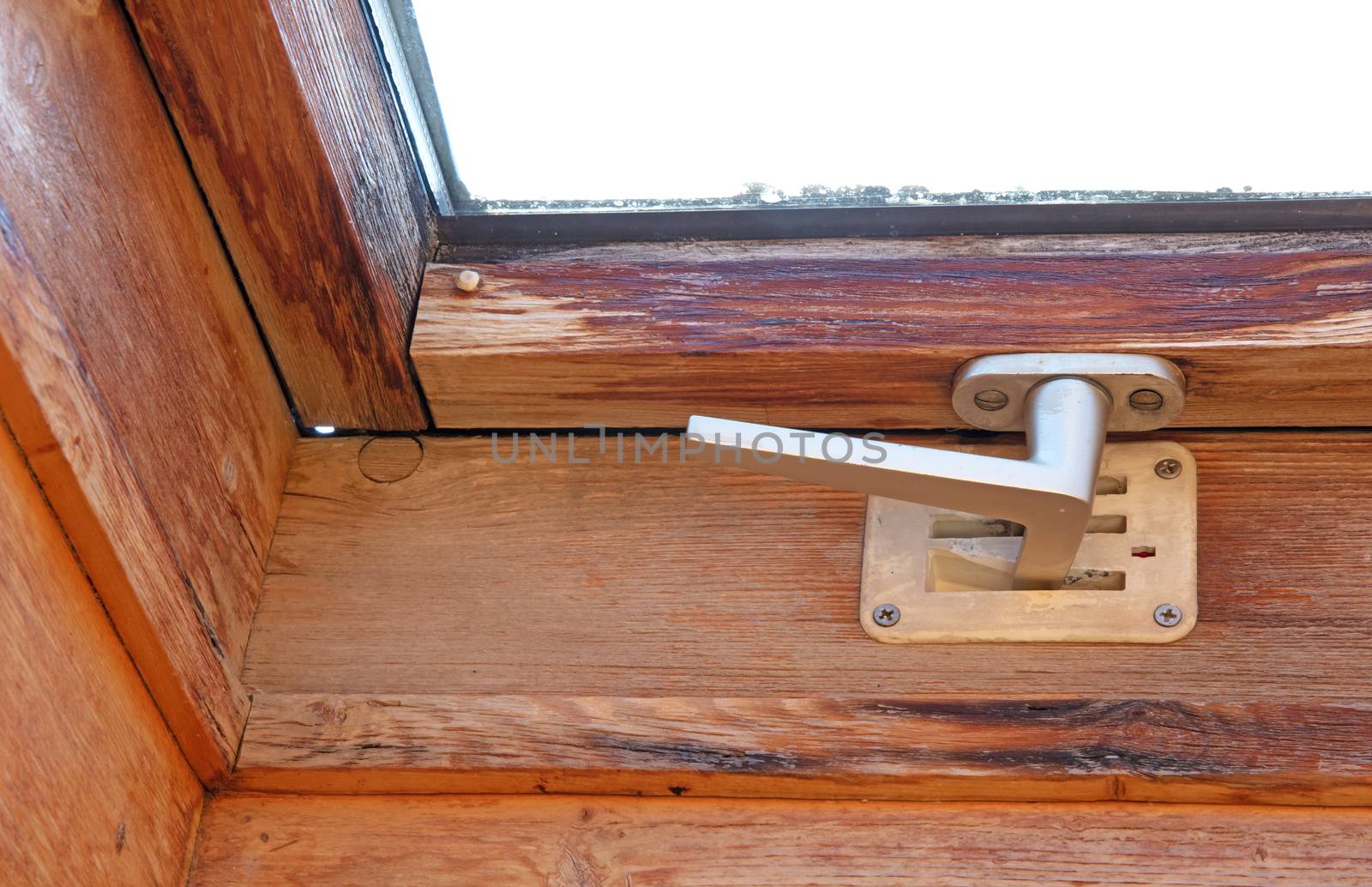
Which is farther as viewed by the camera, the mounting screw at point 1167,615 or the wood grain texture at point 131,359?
the mounting screw at point 1167,615

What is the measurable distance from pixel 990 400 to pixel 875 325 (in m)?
0.10

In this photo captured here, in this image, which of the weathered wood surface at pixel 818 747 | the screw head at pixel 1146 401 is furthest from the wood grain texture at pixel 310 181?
the screw head at pixel 1146 401

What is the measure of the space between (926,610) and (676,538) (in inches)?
7.5

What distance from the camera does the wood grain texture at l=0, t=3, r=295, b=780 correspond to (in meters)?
0.74

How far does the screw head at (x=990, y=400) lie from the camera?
917 millimetres

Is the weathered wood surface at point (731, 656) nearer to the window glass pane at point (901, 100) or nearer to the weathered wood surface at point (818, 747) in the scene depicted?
the weathered wood surface at point (818, 747)

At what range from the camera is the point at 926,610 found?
0.89 meters

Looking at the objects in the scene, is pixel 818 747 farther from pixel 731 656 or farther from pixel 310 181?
pixel 310 181

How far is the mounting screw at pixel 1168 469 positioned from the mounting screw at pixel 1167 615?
106 mm

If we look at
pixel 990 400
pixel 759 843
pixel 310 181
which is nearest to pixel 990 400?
pixel 990 400

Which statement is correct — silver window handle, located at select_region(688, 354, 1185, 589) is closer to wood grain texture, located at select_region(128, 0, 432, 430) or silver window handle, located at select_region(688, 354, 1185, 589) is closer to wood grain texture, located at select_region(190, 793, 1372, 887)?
wood grain texture, located at select_region(190, 793, 1372, 887)

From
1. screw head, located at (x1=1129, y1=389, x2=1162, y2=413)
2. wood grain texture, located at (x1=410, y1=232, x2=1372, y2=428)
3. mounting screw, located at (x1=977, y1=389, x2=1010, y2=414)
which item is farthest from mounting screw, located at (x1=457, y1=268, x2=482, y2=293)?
screw head, located at (x1=1129, y1=389, x2=1162, y2=413)

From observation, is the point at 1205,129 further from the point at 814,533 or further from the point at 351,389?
the point at 351,389

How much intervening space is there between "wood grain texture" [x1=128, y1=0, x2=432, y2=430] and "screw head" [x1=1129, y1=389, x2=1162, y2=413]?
0.52 m
